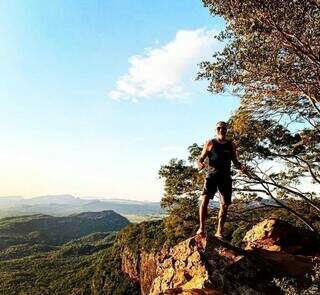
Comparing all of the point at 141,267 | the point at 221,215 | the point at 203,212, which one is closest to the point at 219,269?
the point at 203,212

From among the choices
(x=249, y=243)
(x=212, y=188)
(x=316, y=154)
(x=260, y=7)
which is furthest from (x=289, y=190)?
(x=212, y=188)

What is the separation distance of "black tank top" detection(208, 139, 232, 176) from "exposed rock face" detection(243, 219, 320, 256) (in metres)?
4.47

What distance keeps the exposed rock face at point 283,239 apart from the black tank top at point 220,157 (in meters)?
4.47

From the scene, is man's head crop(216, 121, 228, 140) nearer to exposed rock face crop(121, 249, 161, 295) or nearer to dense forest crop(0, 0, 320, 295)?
dense forest crop(0, 0, 320, 295)

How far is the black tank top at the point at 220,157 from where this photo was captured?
10234 millimetres

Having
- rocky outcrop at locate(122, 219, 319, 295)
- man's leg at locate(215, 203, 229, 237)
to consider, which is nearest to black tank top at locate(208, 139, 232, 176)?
man's leg at locate(215, 203, 229, 237)

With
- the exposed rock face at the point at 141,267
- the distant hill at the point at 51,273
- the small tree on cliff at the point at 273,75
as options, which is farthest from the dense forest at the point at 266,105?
the distant hill at the point at 51,273

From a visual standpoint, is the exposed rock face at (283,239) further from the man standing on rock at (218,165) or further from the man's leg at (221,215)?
the man standing on rock at (218,165)

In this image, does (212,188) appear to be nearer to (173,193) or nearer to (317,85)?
(317,85)

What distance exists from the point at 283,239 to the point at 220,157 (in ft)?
17.1

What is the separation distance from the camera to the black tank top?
33.6ft

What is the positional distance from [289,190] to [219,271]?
12.9m

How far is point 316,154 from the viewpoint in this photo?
20500 millimetres

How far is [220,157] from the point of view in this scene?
10258 mm
